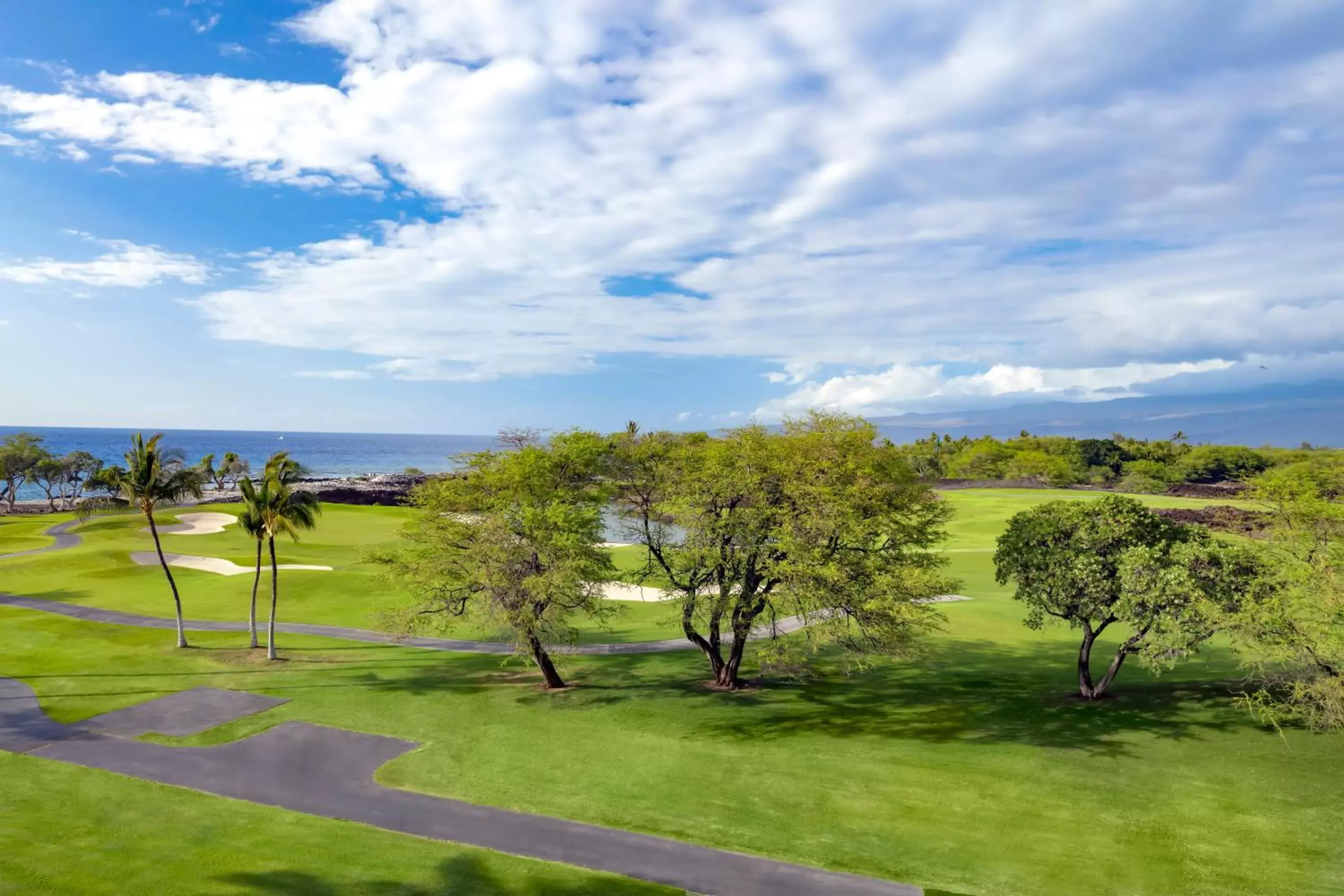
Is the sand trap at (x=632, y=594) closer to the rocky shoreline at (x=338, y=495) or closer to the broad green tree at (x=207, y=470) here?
the broad green tree at (x=207, y=470)

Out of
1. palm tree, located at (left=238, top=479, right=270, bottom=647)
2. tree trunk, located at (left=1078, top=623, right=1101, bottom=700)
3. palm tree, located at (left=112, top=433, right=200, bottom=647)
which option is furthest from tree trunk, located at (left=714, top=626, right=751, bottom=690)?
palm tree, located at (left=112, top=433, right=200, bottom=647)

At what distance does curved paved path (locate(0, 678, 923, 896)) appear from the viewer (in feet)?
51.1

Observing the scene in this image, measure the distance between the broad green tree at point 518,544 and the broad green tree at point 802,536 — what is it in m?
3.08

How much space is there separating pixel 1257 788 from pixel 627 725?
61.0 ft

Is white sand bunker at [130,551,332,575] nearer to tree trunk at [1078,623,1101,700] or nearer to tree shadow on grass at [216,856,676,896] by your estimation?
tree shadow on grass at [216,856,676,896]

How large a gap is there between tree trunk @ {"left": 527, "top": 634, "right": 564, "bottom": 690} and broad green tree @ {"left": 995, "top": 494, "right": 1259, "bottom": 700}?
18400 millimetres

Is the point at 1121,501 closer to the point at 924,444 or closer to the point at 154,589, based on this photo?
the point at 154,589

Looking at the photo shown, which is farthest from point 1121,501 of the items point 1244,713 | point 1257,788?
point 1257,788

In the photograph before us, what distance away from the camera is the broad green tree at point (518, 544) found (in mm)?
27109

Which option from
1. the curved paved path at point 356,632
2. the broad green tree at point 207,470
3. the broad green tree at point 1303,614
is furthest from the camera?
the broad green tree at point 207,470

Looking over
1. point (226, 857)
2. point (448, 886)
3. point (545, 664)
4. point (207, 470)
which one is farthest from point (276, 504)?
point (207, 470)

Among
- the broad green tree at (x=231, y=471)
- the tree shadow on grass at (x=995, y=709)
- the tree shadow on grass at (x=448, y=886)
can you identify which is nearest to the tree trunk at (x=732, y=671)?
the tree shadow on grass at (x=995, y=709)

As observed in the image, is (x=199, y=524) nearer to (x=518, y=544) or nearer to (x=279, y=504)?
(x=279, y=504)

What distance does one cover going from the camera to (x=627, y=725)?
82.9ft
